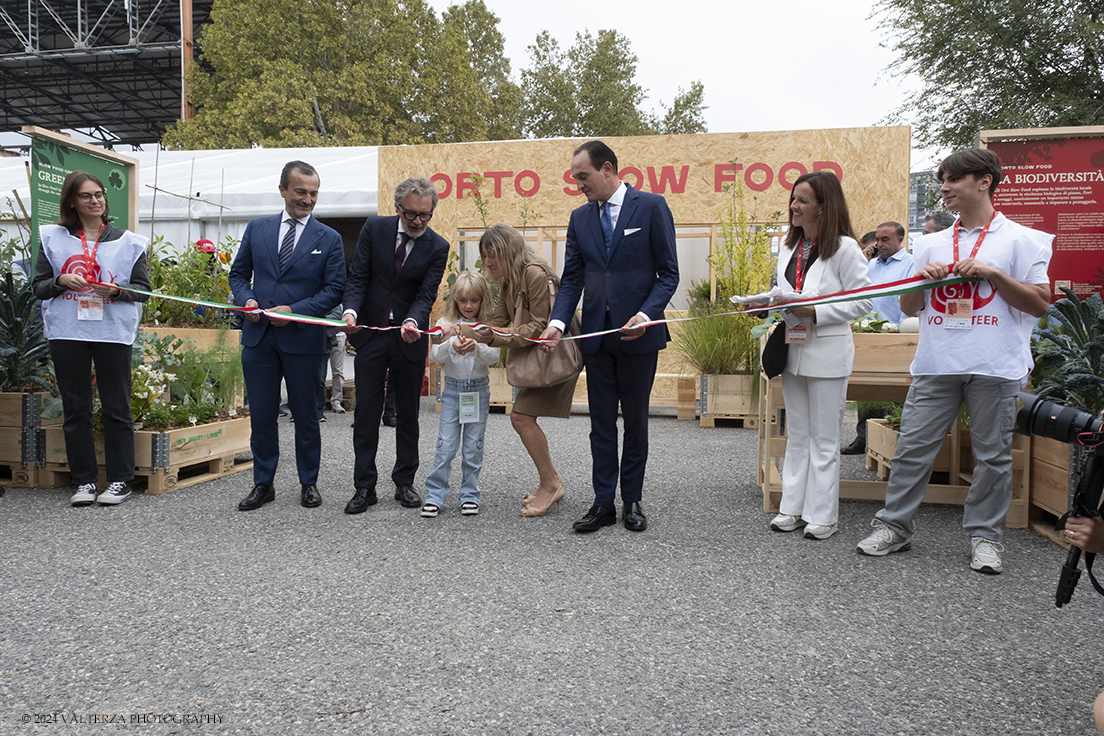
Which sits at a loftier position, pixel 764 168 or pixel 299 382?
pixel 764 168

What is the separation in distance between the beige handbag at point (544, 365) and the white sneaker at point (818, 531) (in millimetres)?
1392

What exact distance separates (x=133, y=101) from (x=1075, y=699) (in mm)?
37907

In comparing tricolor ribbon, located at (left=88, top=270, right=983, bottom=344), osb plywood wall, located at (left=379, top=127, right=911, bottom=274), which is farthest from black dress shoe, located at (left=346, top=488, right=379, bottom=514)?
osb plywood wall, located at (left=379, top=127, right=911, bottom=274)

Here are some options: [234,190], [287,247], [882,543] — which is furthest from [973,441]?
[234,190]

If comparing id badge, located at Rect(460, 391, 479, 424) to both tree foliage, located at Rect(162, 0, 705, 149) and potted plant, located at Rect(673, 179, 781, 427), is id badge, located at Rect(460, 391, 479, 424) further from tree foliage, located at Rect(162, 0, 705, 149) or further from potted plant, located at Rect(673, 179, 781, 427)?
tree foliage, located at Rect(162, 0, 705, 149)

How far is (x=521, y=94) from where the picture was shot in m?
27.0

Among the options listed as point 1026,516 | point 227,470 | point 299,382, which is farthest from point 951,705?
point 227,470

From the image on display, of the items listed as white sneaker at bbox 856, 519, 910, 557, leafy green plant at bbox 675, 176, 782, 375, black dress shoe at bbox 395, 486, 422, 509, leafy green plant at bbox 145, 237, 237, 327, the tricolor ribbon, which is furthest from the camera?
leafy green plant at bbox 675, 176, 782, 375

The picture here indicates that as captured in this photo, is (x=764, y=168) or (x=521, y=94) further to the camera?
(x=521, y=94)

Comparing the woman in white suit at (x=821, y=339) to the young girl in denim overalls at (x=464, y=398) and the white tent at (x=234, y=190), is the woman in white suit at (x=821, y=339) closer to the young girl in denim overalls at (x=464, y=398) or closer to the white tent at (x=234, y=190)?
the young girl in denim overalls at (x=464, y=398)

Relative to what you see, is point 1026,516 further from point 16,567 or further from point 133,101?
point 133,101

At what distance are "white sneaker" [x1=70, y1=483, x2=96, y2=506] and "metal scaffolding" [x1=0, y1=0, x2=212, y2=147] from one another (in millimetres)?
22167

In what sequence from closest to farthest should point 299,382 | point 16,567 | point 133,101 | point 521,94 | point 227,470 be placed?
point 16,567 → point 299,382 → point 227,470 → point 521,94 → point 133,101

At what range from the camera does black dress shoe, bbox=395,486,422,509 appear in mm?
4531
